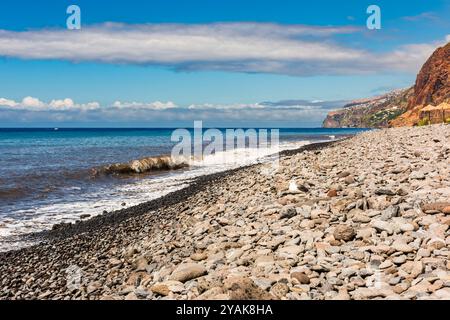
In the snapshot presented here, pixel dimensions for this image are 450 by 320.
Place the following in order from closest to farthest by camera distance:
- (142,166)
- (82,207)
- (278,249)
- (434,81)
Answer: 1. (278,249)
2. (82,207)
3. (142,166)
4. (434,81)

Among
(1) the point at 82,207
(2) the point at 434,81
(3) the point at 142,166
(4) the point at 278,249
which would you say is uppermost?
(2) the point at 434,81

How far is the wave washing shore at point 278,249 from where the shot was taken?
22.7 ft

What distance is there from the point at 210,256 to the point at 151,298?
177cm

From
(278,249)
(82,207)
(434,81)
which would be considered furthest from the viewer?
(434,81)

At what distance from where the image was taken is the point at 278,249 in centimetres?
853

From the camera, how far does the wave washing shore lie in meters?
6.93

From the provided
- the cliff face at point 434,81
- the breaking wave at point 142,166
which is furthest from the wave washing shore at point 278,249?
the cliff face at point 434,81

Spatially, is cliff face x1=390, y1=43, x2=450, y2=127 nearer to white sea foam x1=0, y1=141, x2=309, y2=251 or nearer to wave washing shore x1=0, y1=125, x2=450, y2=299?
white sea foam x1=0, y1=141, x2=309, y2=251

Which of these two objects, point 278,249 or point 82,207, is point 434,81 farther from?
point 278,249

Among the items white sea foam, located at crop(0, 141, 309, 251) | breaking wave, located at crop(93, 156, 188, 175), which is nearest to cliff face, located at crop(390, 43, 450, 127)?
breaking wave, located at crop(93, 156, 188, 175)

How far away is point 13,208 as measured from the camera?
20.5m

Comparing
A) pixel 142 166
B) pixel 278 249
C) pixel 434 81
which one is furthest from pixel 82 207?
pixel 434 81

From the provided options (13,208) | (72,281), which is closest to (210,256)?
(72,281)
